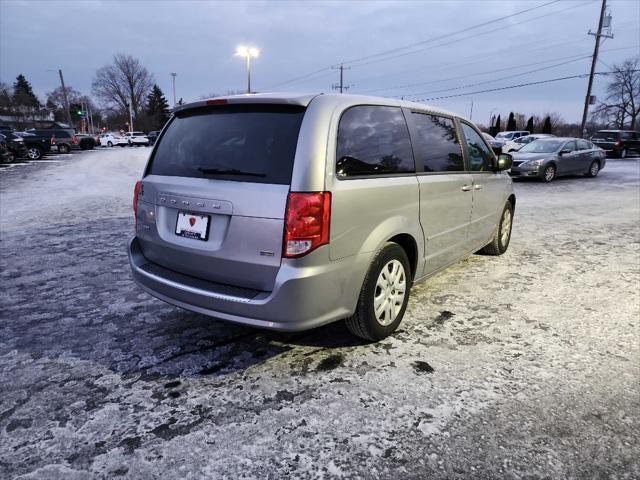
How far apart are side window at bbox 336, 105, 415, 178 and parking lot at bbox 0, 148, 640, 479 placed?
1.30 meters

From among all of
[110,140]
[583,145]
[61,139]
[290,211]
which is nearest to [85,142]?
[61,139]

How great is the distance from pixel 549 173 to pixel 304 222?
14.5 metres

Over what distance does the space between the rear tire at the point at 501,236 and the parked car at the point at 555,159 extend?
9.31 meters

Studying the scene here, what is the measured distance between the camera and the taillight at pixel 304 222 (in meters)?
2.52

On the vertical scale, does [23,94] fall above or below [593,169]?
above

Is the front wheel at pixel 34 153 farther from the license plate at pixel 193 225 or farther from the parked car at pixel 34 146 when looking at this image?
the license plate at pixel 193 225

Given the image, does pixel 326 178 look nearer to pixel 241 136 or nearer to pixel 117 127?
pixel 241 136

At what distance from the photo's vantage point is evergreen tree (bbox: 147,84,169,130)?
98562 mm

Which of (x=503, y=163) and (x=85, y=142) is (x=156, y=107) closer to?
(x=85, y=142)

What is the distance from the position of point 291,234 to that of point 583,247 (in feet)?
17.9

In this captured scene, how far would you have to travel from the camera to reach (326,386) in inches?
107

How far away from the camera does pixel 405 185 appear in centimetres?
330

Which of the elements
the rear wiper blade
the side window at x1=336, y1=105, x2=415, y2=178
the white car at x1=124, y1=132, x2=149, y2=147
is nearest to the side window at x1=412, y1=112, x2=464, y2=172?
the side window at x1=336, y1=105, x2=415, y2=178

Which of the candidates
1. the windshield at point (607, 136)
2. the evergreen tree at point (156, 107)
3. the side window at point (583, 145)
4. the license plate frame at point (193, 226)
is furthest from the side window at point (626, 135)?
the evergreen tree at point (156, 107)
